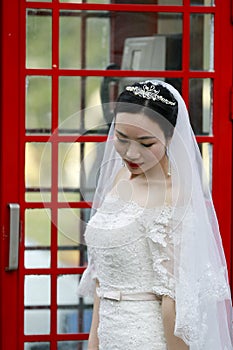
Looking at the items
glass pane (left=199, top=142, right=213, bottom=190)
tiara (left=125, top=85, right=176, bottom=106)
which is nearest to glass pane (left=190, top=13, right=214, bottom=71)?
glass pane (left=199, top=142, right=213, bottom=190)

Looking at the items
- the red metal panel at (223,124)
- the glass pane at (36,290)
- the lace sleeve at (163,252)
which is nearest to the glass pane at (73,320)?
the glass pane at (36,290)

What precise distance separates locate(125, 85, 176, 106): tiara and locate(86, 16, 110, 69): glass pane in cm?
108

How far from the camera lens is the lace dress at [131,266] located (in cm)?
386

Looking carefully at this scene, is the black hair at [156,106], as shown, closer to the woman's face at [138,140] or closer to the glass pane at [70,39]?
the woman's face at [138,140]

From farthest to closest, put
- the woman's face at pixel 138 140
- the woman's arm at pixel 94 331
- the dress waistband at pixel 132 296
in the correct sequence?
the woman's arm at pixel 94 331 < the dress waistband at pixel 132 296 < the woman's face at pixel 138 140

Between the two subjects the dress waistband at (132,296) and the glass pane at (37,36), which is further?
the glass pane at (37,36)

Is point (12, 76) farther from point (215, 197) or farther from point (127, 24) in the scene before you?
point (215, 197)

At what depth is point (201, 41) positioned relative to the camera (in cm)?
500

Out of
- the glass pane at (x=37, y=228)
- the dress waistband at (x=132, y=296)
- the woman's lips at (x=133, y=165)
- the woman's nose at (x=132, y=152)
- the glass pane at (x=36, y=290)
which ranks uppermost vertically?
the woman's nose at (x=132, y=152)

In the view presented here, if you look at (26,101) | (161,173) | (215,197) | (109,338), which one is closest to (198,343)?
(109,338)

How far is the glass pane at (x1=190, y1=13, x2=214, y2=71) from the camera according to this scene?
4984 millimetres

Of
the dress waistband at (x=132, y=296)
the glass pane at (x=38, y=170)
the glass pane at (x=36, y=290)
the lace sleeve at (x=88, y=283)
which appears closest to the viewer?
the dress waistband at (x=132, y=296)

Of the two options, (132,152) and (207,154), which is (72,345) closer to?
(207,154)

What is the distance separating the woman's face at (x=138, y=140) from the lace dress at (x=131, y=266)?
0.19 m
